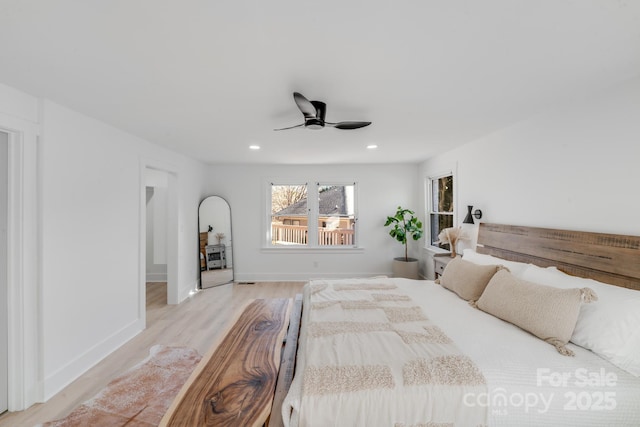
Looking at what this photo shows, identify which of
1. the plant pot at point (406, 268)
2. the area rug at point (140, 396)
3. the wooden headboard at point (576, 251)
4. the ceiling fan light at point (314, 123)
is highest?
the ceiling fan light at point (314, 123)

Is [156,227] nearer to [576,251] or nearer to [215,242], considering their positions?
[215,242]

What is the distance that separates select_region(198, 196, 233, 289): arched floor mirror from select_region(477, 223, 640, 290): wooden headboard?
4.44 m

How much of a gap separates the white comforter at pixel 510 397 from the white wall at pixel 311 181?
4002 mm

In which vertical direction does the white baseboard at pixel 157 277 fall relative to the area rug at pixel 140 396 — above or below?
above

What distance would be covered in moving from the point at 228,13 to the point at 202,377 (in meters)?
1.86

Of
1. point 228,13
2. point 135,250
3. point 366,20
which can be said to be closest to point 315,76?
point 366,20

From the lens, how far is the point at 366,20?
1.30m

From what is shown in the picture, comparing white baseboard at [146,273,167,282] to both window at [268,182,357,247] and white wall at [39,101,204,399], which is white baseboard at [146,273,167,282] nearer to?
window at [268,182,357,247]

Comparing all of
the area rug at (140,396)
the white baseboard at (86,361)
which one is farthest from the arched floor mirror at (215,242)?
the area rug at (140,396)

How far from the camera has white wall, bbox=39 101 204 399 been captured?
2.23 metres

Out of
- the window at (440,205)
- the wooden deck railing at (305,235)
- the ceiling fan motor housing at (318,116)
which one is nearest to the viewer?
the ceiling fan motor housing at (318,116)

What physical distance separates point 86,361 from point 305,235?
385cm

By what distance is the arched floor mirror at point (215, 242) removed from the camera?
517cm

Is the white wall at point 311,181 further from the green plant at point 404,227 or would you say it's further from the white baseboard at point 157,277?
the white baseboard at point 157,277
